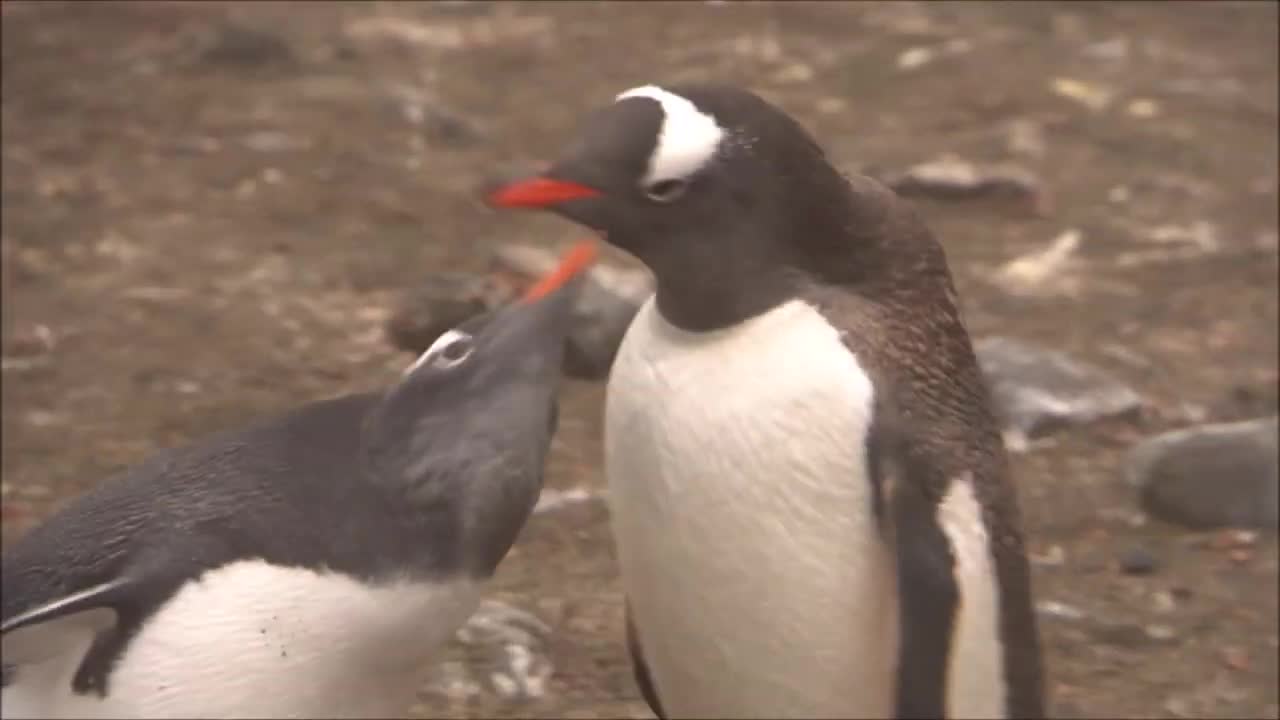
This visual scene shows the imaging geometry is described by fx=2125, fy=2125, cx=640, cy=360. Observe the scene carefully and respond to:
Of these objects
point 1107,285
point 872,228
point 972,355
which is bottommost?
point 1107,285

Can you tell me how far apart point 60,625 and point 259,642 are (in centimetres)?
13

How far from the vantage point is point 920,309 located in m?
1.31

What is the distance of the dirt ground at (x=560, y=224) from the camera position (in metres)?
1.89

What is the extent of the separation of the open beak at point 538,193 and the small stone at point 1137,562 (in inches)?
42.5

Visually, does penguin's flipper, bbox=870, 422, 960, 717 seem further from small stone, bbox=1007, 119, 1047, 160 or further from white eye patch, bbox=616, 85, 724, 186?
small stone, bbox=1007, 119, 1047, 160

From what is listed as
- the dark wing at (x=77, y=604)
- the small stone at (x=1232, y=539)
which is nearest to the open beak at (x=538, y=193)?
the dark wing at (x=77, y=604)

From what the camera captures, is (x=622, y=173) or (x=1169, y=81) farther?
(x=1169, y=81)

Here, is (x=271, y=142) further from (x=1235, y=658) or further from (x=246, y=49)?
(x=1235, y=658)

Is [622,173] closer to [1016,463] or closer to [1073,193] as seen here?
[1016,463]

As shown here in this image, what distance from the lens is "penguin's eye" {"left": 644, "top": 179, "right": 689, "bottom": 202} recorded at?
1.17 metres

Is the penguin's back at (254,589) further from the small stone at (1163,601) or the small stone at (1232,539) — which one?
the small stone at (1232,539)

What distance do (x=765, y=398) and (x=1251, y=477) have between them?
1026 millimetres

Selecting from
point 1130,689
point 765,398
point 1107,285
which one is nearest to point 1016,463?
point 1130,689

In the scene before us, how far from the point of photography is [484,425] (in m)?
1.30
